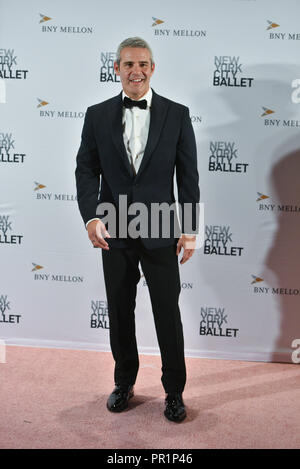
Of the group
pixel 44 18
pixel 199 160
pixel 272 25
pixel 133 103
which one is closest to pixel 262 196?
pixel 199 160

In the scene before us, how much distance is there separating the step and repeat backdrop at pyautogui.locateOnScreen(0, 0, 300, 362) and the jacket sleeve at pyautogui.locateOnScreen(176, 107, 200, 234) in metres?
0.74

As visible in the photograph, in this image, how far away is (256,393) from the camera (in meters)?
2.83

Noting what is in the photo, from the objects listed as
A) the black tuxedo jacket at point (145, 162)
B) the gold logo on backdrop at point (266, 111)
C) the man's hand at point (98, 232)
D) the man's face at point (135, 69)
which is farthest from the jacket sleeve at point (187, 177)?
the gold logo on backdrop at point (266, 111)

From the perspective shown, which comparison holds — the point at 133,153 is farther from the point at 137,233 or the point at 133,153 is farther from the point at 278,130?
the point at 278,130

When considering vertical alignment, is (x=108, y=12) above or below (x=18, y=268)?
above

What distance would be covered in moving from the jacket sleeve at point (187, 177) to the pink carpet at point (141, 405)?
981mm

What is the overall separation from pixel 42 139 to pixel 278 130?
4.99ft

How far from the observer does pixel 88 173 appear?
8.16 feet

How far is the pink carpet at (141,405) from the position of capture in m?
2.30

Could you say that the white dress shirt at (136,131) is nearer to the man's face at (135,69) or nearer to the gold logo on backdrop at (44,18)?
the man's face at (135,69)

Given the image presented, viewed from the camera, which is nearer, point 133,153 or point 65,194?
point 133,153

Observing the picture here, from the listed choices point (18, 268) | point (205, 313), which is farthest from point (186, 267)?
point (18, 268)

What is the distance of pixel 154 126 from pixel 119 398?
55.7 inches

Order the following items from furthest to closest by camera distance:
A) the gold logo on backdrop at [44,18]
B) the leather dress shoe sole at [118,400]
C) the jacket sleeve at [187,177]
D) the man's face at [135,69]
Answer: the gold logo on backdrop at [44,18] < the leather dress shoe sole at [118,400] < the jacket sleeve at [187,177] < the man's face at [135,69]
